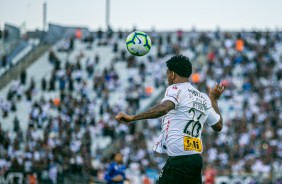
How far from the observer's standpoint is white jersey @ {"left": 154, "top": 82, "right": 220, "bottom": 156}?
23.6 ft

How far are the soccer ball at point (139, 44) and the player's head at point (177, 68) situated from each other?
225 cm

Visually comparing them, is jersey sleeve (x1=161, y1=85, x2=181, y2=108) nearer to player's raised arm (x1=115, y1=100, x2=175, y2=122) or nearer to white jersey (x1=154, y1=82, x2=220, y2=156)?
white jersey (x1=154, y1=82, x2=220, y2=156)

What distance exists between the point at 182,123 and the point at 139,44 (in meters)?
2.65

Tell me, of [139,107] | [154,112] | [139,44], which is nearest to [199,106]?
[154,112]

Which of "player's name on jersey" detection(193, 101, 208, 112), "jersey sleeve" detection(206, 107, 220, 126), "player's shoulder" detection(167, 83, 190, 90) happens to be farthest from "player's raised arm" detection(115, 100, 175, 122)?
"jersey sleeve" detection(206, 107, 220, 126)

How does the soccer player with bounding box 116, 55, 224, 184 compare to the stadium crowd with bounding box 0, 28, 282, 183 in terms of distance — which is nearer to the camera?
the soccer player with bounding box 116, 55, 224, 184

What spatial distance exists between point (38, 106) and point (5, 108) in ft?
7.59

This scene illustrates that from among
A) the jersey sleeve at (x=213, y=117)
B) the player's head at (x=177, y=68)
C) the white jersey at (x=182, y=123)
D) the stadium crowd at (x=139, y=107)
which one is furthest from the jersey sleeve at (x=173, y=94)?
the stadium crowd at (x=139, y=107)

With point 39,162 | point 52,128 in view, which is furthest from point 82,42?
point 39,162

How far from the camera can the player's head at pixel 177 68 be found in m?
7.31

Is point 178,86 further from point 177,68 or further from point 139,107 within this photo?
point 139,107

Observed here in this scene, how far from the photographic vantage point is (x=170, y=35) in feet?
135

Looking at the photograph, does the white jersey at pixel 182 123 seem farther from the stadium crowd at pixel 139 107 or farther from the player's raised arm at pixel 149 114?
the stadium crowd at pixel 139 107

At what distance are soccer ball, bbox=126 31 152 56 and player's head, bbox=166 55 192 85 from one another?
88.7 inches
